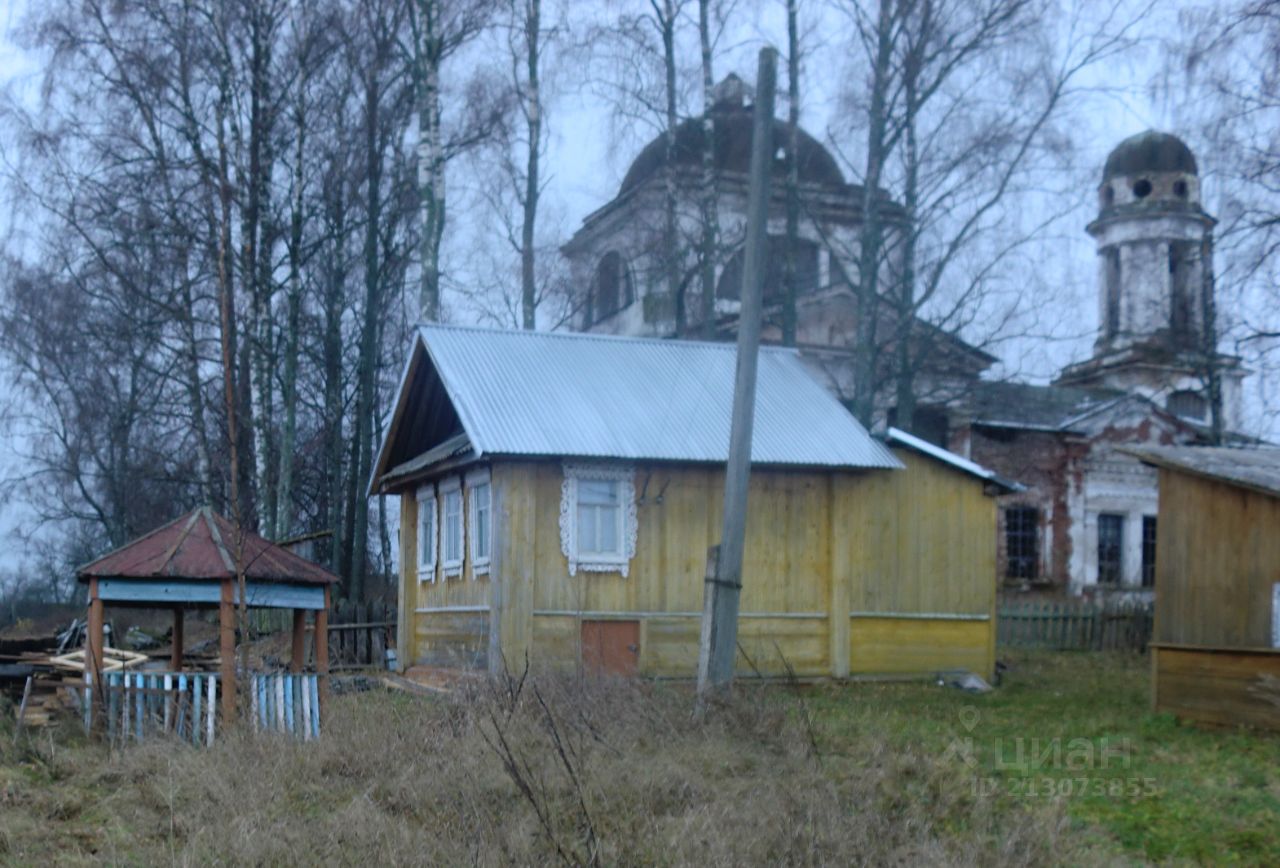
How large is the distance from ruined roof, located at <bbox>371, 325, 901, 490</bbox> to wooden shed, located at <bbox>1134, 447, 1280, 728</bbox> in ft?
15.3

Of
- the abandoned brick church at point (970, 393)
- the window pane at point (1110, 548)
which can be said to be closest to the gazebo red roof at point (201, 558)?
the abandoned brick church at point (970, 393)

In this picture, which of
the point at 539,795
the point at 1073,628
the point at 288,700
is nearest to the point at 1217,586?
the point at 539,795

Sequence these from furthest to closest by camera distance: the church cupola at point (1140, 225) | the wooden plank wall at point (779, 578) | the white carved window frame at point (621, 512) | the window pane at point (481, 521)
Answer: the church cupola at point (1140, 225) → the window pane at point (481, 521) → the white carved window frame at point (621, 512) → the wooden plank wall at point (779, 578)

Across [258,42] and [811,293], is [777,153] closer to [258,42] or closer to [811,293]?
[811,293]

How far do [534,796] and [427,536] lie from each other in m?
13.1

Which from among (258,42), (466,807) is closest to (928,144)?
(258,42)

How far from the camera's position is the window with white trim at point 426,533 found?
2138 cm

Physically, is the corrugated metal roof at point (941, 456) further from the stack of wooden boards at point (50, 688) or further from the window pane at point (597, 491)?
the stack of wooden boards at point (50, 688)

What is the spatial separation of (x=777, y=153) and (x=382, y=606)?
55.9 feet

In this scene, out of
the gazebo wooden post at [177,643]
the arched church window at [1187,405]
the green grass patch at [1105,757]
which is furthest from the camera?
the arched church window at [1187,405]

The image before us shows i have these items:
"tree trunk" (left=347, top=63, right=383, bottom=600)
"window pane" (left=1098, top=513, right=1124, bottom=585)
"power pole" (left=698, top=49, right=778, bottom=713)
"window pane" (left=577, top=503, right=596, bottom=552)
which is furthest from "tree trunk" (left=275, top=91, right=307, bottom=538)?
"window pane" (left=1098, top=513, right=1124, bottom=585)

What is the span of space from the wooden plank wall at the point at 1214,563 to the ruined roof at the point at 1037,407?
1742 centimetres

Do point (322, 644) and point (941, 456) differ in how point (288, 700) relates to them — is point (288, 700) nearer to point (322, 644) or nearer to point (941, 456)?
point (322, 644)

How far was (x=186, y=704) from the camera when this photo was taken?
13.1 meters
